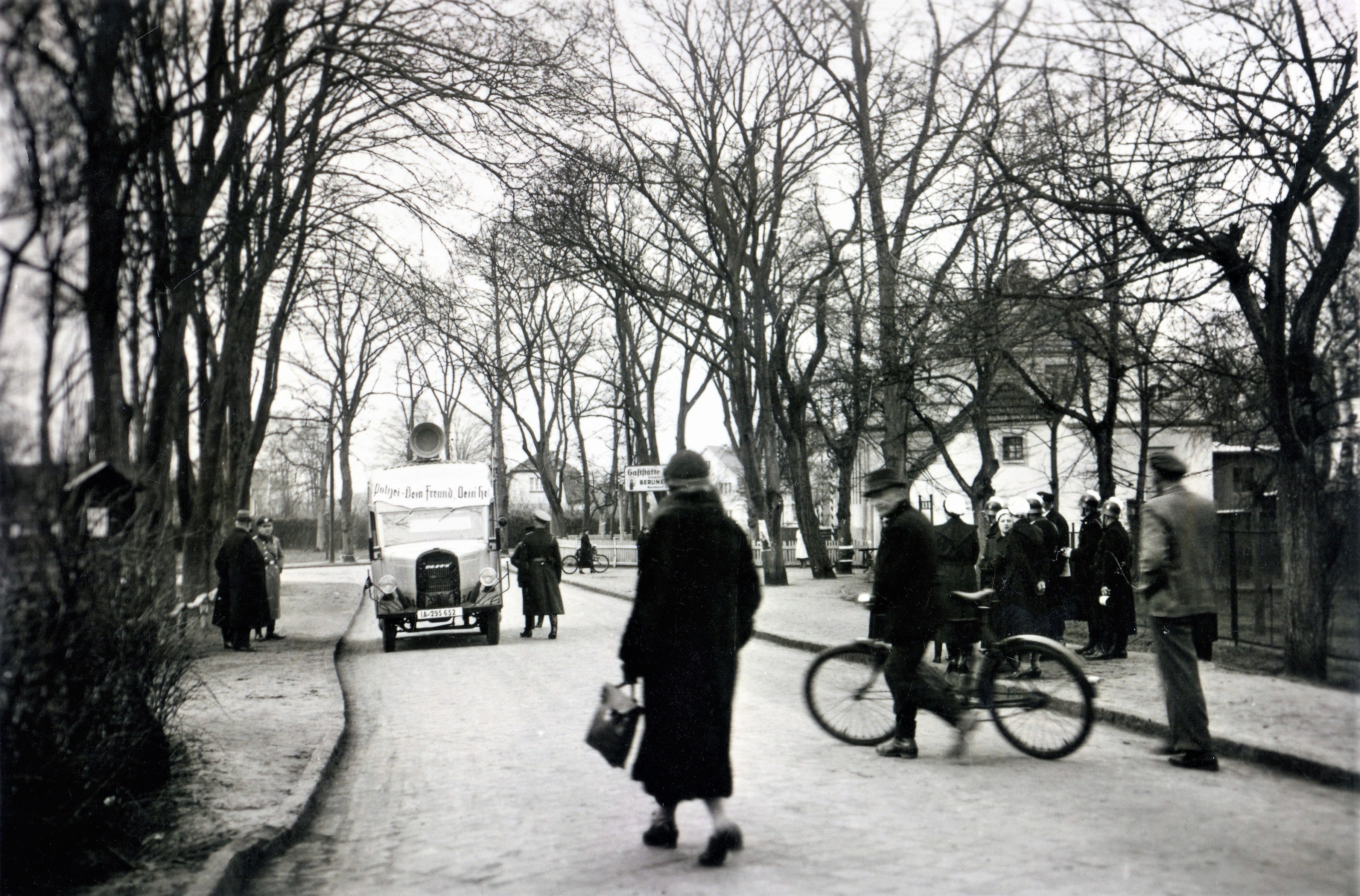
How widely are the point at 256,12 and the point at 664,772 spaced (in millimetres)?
7294

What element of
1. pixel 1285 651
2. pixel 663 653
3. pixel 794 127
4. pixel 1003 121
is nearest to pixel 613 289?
pixel 794 127

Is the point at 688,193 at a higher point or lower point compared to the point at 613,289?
higher

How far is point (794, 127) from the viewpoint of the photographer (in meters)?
25.7

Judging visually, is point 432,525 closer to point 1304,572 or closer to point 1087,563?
point 1087,563

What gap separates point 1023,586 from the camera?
40.4 feet

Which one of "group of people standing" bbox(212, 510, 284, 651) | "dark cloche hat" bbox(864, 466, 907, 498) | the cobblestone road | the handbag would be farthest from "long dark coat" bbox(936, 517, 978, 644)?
"group of people standing" bbox(212, 510, 284, 651)

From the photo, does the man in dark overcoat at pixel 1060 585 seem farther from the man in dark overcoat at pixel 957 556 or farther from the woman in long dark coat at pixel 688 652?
the woman in long dark coat at pixel 688 652

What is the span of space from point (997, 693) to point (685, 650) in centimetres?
346

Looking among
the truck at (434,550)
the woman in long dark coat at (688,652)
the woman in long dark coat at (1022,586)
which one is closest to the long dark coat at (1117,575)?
the woman in long dark coat at (1022,586)

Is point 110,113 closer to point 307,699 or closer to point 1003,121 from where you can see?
point 307,699

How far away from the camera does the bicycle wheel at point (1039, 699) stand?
25.4ft

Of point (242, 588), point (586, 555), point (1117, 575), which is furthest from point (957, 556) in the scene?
point (586, 555)

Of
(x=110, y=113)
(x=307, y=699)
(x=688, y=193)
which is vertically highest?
(x=688, y=193)

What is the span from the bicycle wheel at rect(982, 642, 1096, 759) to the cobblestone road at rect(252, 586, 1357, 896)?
16 centimetres
